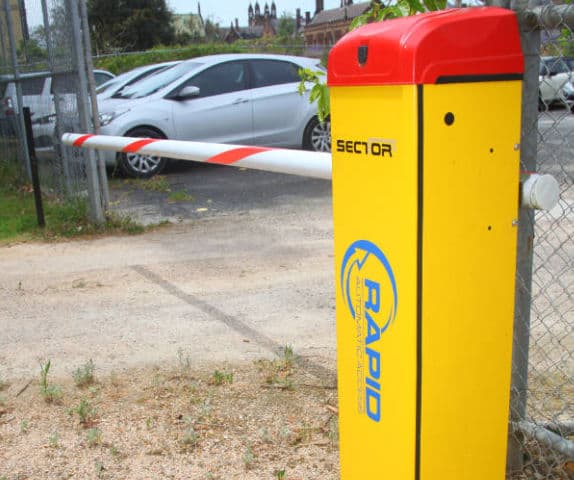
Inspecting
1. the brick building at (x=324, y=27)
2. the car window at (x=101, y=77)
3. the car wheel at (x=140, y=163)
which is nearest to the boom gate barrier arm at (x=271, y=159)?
the car wheel at (x=140, y=163)

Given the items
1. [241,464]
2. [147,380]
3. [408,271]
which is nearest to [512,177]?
[408,271]

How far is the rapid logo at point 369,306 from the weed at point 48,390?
205cm

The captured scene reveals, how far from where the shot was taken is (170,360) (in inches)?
156

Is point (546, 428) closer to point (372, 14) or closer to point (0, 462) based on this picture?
point (372, 14)

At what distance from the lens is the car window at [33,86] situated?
9.30 m

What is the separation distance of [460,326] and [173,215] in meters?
6.46

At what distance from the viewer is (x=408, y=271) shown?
179 cm

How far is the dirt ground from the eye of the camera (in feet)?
9.95

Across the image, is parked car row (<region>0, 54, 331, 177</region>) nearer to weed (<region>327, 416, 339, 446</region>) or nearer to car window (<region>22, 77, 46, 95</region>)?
car window (<region>22, 77, 46, 95</region>)

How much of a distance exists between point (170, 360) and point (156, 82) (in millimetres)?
8126

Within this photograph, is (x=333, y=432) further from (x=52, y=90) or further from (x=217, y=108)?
(x=217, y=108)

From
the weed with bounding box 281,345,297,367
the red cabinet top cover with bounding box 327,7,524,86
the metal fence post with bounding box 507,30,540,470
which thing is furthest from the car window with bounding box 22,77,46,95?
the red cabinet top cover with bounding box 327,7,524,86

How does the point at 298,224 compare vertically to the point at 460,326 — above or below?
below

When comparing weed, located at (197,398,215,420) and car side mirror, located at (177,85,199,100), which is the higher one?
car side mirror, located at (177,85,199,100)
